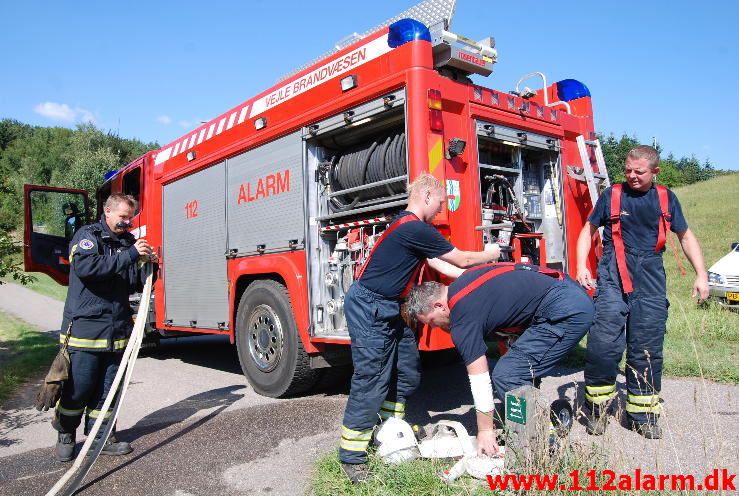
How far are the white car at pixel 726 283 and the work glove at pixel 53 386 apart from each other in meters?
8.38

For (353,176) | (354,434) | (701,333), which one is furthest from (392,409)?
(701,333)

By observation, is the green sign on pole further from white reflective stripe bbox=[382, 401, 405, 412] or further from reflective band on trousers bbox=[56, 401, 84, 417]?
reflective band on trousers bbox=[56, 401, 84, 417]

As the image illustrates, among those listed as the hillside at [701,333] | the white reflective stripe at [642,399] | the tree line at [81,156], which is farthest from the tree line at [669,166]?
the white reflective stripe at [642,399]

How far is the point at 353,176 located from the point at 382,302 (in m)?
1.61

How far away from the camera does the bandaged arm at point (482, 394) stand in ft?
8.96

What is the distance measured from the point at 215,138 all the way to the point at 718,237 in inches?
696

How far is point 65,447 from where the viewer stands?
3611mm

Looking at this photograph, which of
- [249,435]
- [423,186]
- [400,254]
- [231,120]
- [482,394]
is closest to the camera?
[482,394]

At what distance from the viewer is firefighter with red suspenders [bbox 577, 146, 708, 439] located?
3576 millimetres

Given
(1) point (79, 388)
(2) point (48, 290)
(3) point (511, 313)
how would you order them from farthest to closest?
1. (2) point (48, 290)
2. (1) point (79, 388)
3. (3) point (511, 313)

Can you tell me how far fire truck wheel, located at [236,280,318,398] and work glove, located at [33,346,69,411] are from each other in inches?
69.0

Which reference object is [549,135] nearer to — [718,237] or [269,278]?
[269,278]

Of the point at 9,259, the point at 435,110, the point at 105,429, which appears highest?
the point at 435,110

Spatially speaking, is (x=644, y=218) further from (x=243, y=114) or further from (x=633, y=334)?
(x=243, y=114)
